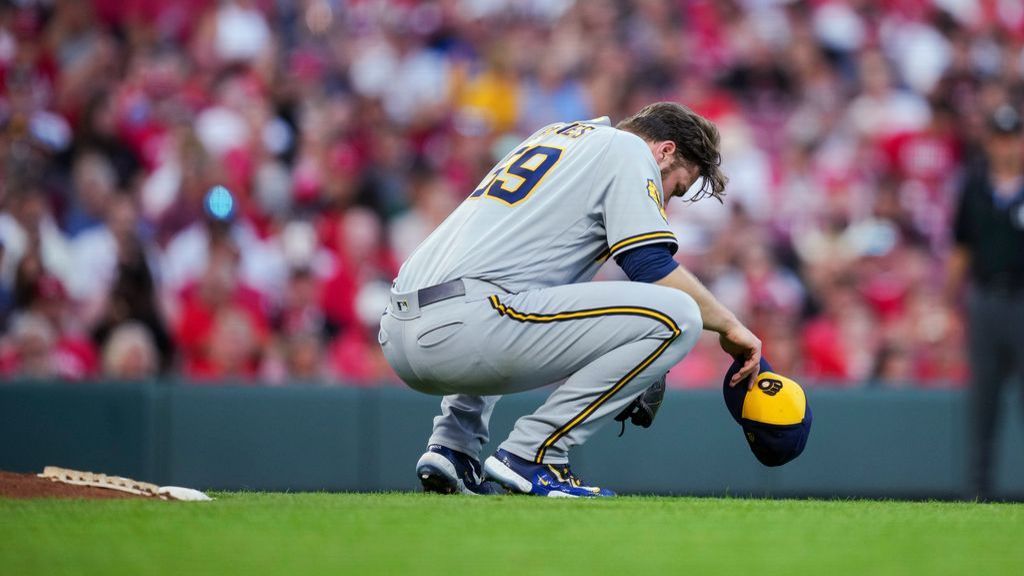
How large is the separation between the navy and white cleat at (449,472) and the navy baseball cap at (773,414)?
91cm

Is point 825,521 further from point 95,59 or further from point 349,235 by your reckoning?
point 95,59

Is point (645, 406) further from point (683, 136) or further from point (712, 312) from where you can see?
point (683, 136)

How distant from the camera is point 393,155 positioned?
9391 millimetres

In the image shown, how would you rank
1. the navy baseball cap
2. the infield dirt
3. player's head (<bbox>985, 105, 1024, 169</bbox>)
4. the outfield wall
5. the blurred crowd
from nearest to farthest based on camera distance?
1. the infield dirt
2. the navy baseball cap
3. player's head (<bbox>985, 105, 1024, 169</bbox>)
4. the outfield wall
5. the blurred crowd

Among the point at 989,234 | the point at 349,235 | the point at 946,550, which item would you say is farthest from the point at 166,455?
the point at 946,550

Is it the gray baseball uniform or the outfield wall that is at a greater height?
the gray baseball uniform

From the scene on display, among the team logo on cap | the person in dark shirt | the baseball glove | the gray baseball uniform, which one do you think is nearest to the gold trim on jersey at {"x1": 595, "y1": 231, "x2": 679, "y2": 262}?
the gray baseball uniform

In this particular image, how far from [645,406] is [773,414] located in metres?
0.42

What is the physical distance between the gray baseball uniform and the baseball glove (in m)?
0.23

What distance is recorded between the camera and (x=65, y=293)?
820cm

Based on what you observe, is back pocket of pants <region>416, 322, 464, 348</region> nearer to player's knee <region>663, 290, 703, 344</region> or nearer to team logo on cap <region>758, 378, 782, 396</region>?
player's knee <region>663, 290, 703, 344</region>

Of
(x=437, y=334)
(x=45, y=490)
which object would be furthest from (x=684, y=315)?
(x=45, y=490)

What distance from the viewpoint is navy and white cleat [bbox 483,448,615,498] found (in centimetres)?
427

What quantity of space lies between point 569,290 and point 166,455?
3.72m
